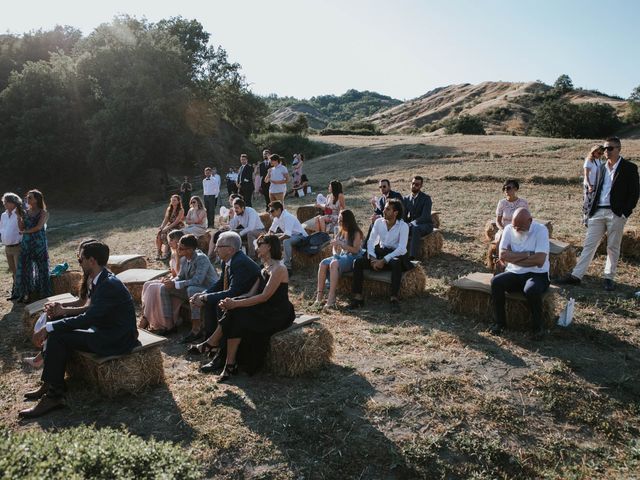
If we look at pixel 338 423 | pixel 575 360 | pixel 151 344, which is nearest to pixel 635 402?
pixel 575 360

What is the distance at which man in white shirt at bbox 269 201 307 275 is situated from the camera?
9.68m

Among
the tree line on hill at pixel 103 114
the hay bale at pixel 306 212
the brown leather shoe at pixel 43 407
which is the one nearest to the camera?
the brown leather shoe at pixel 43 407

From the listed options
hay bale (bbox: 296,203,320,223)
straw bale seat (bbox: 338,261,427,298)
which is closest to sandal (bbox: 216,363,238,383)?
straw bale seat (bbox: 338,261,427,298)

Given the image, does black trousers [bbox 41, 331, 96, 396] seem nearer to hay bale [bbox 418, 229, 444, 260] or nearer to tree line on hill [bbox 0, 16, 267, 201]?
hay bale [bbox 418, 229, 444, 260]

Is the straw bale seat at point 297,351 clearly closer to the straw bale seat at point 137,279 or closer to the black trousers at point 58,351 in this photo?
the black trousers at point 58,351

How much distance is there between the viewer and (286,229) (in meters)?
9.85

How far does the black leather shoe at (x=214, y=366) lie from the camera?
18.9 ft

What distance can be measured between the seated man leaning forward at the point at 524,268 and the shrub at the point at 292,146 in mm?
33039

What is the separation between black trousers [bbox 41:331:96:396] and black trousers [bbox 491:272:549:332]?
4812mm

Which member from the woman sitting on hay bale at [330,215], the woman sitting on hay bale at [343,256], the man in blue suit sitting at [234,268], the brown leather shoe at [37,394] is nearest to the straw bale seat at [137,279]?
the woman sitting on hay bale at [343,256]

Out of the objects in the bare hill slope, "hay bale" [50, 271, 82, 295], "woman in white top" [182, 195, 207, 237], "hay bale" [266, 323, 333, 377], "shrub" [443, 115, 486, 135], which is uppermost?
the bare hill slope

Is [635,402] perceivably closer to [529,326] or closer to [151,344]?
[529,326]

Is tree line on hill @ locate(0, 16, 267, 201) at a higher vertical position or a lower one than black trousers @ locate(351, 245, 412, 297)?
higher

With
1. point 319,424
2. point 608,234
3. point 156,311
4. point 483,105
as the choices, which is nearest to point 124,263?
point 156,311
